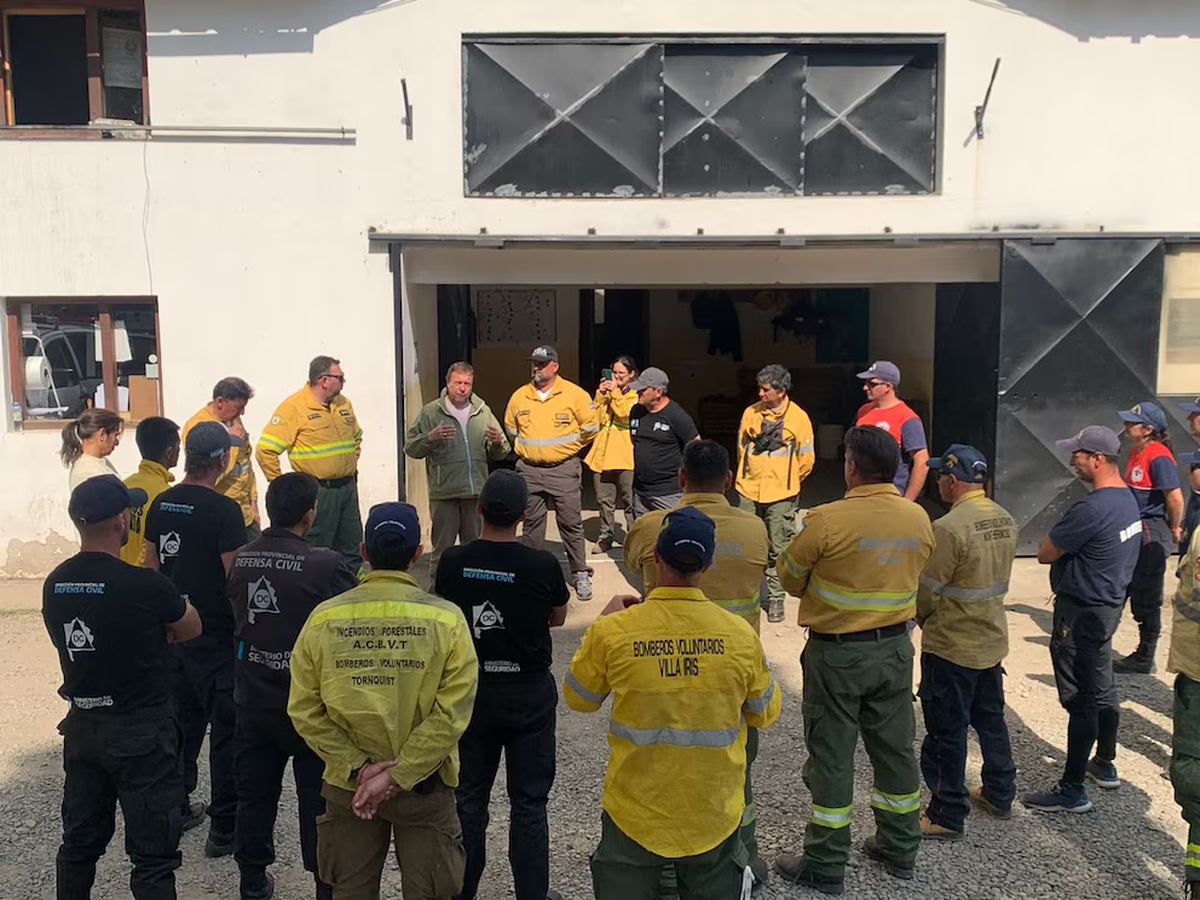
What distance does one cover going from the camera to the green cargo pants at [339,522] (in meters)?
7.07

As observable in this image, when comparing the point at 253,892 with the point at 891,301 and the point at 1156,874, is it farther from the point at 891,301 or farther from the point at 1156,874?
the point at 891,301

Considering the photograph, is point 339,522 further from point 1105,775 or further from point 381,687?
point 1105,775

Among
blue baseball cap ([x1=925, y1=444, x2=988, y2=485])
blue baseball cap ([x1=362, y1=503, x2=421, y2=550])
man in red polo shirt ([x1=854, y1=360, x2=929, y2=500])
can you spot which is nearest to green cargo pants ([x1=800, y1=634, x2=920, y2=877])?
blue baseball cap ([x1=925, y1=444, x2=988, y2=485])

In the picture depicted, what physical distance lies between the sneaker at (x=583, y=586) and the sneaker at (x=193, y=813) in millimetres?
3735

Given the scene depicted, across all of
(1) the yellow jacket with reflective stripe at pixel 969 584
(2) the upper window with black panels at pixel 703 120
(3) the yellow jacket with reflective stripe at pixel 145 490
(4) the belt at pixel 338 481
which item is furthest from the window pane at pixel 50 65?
(1) the yellow jacket with reflective stripe at pixel 969 584

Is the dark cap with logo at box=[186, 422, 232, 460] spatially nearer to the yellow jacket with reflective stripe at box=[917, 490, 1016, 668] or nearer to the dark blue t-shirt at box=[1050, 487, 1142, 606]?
the yellow jacket with reflective stripe at box=[917, 490, 1016, 668]

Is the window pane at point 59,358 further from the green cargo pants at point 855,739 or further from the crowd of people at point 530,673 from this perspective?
the green cargo pants at point 855,739

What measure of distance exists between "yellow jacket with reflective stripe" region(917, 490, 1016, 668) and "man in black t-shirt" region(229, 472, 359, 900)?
254 centimetres

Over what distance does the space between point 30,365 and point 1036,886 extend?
8.35 m

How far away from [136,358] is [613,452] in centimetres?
427

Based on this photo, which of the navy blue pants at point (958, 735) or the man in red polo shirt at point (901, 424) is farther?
the man in red polo shirt at point (901, 424)

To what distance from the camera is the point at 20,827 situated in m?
4.39

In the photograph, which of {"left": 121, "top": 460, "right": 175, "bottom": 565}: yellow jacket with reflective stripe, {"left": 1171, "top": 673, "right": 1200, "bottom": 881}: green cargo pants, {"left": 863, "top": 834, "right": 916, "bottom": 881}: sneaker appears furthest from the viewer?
{"left": 121, "top": 460, "right": 175, "bottom": 565}: yellow jacket with reflective stripe

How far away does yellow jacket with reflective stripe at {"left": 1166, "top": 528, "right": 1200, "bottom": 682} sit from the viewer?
3.76 metres
